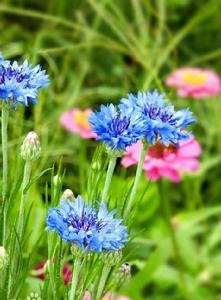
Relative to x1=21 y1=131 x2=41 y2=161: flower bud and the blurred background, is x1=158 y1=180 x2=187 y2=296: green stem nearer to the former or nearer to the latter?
the blurred background

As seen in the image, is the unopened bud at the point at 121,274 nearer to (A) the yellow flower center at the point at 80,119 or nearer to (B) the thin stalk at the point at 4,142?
(B) the thin stalk at the point at 4,142

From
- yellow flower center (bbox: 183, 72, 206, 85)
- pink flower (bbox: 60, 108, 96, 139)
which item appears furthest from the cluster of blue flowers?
yellow flower center (bbox: 183, 72, 206, 85)

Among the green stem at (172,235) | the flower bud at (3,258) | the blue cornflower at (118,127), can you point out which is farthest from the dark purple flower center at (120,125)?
the green stem at (172,235)

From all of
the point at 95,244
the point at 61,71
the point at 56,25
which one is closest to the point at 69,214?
the point at 95,244

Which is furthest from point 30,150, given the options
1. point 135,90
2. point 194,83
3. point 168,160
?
point 194,83

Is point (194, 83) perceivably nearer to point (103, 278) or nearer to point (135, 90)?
point (135, 90)

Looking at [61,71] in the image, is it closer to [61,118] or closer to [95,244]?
[61,118]
